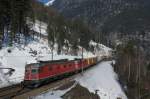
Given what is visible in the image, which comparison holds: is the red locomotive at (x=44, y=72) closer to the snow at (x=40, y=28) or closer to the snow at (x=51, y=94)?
the snow at (x=51, y=94)

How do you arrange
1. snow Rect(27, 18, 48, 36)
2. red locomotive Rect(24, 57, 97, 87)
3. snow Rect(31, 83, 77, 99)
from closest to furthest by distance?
Answer: snow Rect(31, 83, 77, 99) → red locomotive Rect(24, 57, 97, 87) → snow Rect(27, 18, 48, 36)

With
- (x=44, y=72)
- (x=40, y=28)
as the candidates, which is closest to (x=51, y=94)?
(x=44, y=72)

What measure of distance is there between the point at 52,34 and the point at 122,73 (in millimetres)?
31291

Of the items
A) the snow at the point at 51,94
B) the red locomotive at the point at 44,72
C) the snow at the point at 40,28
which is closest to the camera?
the snow at the point at 51,94

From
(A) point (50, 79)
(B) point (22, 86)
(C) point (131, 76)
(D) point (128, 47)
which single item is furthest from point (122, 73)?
(B) point (22, 86)

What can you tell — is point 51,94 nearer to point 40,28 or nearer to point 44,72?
point 44,72

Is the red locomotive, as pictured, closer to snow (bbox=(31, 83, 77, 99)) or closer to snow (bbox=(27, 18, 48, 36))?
snow (bbox=(31, 83, 77, 99))

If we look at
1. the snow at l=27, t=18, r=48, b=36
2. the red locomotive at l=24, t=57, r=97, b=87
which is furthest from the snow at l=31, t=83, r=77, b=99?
the snow at l=27, t=18, r=48, b=36

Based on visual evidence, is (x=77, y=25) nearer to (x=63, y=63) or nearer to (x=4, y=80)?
(x=63, y=63)

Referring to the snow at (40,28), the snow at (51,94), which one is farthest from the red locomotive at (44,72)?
the snow at (40,28)

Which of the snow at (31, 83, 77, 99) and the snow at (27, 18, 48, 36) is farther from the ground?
the snow at (27, 18, 48, 36)

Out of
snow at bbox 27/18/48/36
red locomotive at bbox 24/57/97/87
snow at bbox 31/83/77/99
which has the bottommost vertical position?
snow at bbox 31/83/77/99

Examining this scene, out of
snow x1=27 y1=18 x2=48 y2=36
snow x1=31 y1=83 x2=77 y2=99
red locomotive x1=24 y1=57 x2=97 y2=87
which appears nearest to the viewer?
snow x1=31 y1=83 x2=77 y2=99

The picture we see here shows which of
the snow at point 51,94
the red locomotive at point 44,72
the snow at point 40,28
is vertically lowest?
the snow at point 51,94
